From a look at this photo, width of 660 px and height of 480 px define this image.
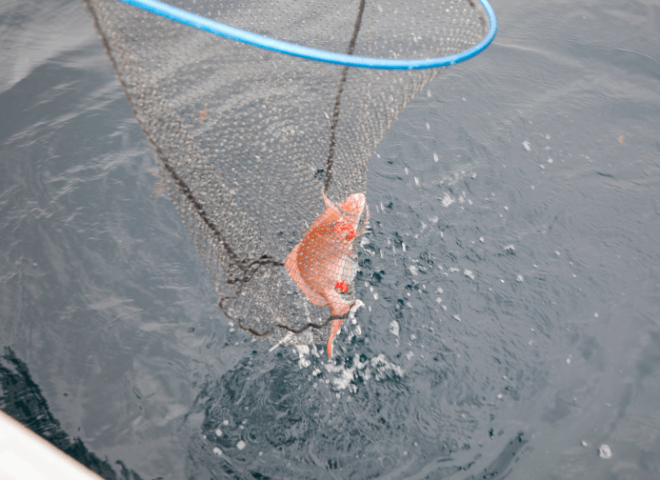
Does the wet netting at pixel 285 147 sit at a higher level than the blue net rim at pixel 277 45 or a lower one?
lower

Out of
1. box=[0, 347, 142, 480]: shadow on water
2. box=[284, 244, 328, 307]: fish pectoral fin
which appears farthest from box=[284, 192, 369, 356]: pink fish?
box=[0, 347, 142, 480]: shadow on water

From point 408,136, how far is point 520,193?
1.04 metres

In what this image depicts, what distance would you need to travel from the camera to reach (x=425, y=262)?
344cm

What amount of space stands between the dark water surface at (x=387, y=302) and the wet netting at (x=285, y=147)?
526 mm

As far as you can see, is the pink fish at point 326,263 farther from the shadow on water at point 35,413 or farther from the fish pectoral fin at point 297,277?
the shadow on water at point 35,413

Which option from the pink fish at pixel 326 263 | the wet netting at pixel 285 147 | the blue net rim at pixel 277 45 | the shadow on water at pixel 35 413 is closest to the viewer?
the blue net rim at pixel 277 45

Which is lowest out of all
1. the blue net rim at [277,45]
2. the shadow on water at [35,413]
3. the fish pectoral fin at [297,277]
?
the shadow on water at [35,413]

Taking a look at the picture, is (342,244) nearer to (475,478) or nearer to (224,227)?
(224,227)

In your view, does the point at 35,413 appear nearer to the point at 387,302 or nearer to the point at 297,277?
the point at 297,277

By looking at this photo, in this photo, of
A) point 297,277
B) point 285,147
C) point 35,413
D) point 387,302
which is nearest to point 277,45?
point 285,147

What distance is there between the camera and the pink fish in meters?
2.65

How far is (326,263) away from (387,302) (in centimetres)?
78

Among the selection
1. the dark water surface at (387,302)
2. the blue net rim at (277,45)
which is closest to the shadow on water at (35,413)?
the dark water surface at (387,302)

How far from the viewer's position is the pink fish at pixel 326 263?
2648 millimetres
